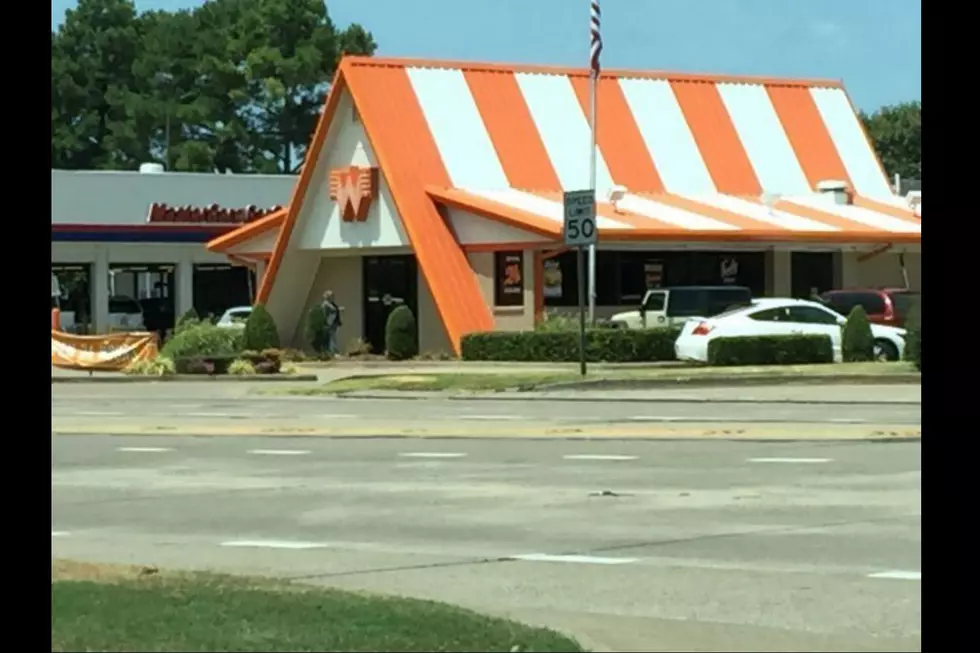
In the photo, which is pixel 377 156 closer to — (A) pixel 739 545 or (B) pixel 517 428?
(B) pixel 517 428

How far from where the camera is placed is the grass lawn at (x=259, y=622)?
7246mm

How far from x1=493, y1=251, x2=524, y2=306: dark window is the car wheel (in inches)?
355

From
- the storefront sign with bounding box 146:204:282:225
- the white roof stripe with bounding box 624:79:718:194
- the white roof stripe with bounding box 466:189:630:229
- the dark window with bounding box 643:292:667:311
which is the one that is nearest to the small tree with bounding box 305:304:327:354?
the white roof stripe with bounding box 466:189:630:229

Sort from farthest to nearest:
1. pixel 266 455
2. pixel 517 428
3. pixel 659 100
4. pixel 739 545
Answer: pixel 659 100 < pixel 517 428 < pixel 266 455 < pixel 739 545

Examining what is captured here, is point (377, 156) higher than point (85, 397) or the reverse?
higher

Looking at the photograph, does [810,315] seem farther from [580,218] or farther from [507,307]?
[580,218]

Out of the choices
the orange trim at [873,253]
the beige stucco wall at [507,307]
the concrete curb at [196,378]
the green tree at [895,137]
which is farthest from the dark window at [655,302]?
the green tree at [895,137]

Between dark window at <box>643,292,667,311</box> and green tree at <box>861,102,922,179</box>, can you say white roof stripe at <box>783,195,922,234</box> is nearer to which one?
dark window at <box>643,292,667,311</box>

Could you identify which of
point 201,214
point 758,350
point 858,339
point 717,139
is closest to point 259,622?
point 758,350

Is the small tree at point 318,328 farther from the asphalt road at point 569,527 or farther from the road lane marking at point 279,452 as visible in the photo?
the road lane marking at point 279,452

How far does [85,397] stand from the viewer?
3170 centimetres

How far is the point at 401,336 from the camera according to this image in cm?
4169
